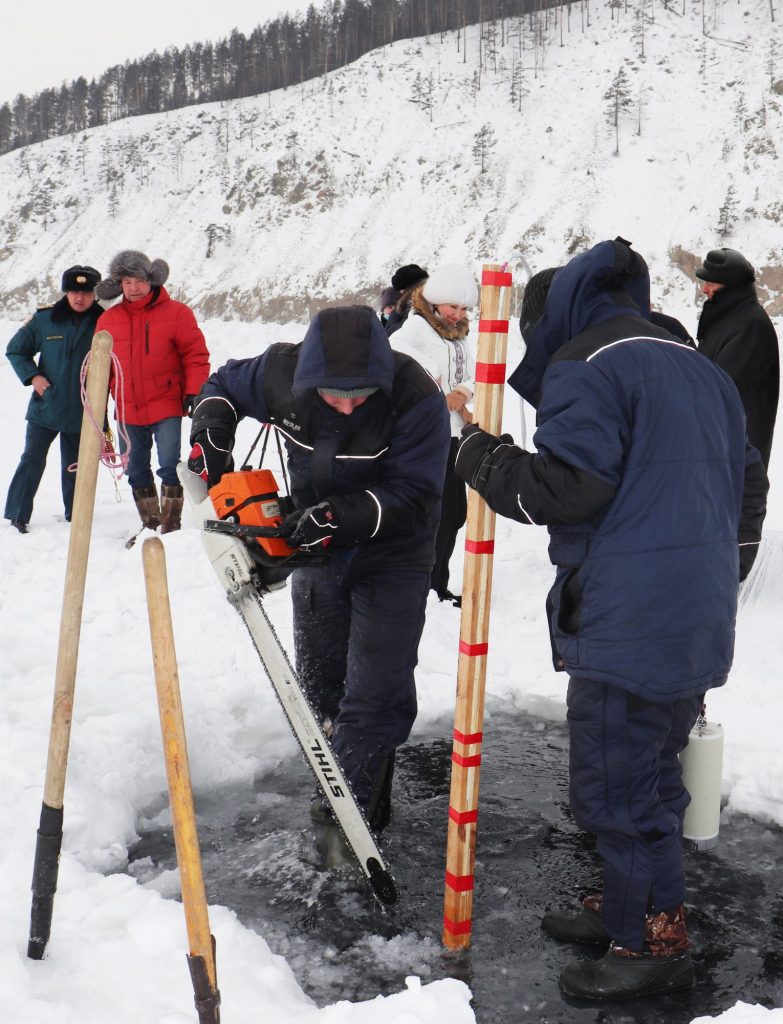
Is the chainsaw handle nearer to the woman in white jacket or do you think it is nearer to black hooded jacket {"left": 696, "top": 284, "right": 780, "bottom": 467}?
the woman in white jacket

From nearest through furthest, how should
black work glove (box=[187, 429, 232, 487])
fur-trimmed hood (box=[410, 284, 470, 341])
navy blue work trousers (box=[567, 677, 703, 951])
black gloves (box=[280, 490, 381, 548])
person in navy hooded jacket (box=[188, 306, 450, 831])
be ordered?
navy blue work trousers (box=[567, 677, 703, 951]), black gloves (box=[280, 490, 381, 548]), person in navy hooded jacket (box=[188, 306, 450, 831]), black work glove (box=[187, 429, 232, 487]), fur-trimmed hood (box=[410, 284, 470, 341])

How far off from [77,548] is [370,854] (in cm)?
141

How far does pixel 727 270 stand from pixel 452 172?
33.2 meters

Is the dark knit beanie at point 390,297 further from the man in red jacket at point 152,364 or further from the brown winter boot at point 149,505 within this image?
the brown winter boot at point 149,505

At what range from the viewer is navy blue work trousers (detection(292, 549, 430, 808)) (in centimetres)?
327

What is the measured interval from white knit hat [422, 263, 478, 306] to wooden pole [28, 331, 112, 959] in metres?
3.05

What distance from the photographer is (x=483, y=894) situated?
121 inches

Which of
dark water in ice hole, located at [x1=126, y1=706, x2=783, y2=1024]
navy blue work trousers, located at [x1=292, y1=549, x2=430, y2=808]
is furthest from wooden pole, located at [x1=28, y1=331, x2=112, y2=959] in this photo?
navy blue work trousers, located at [x1=292, y1=549, x2=430, y2=808]

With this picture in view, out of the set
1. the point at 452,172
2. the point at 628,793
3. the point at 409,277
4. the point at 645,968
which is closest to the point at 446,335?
the point at 409,277

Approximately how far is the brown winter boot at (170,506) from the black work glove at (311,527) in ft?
13.1

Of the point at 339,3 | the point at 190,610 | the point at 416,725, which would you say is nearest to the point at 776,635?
the point at 416,725

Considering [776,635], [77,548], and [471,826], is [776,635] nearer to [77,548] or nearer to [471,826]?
[471,826]

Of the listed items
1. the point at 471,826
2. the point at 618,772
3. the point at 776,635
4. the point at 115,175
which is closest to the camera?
the point at 618,772

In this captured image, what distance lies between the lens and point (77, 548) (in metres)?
2.32
